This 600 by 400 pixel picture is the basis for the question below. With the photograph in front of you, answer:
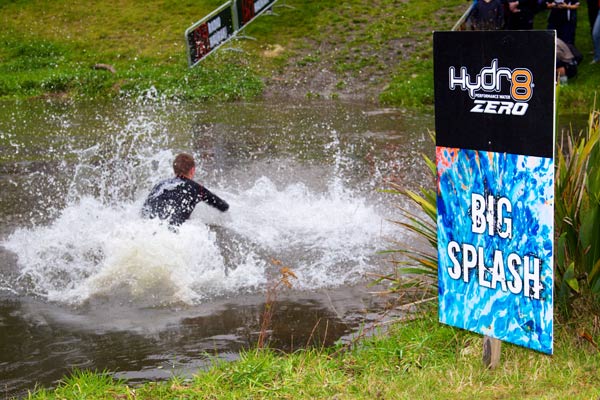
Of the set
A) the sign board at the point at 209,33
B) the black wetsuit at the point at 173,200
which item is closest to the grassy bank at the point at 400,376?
the black wetsuit at the point at 173,200

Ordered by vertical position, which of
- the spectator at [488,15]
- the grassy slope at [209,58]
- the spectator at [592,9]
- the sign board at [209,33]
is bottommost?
the grassy slope at [209,58]

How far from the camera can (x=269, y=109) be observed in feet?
59.9

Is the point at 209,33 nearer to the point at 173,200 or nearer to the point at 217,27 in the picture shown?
the point at 217,27

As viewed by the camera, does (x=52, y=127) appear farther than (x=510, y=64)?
Yes

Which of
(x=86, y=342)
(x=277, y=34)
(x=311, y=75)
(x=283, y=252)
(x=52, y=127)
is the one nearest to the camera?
(x=86, y=342)

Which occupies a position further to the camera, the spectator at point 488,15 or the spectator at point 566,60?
the spectator at point 488,15

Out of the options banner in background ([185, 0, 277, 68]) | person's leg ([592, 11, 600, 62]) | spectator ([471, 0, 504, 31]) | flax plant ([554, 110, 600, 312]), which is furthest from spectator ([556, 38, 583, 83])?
flax plant ([554, 110, 600, 312])

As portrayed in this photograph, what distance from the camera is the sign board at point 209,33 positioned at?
1997 centimetres

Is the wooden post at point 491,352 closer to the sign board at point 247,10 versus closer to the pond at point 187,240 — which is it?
the pond at point 187,240

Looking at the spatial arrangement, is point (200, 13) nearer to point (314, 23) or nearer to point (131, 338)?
point (314, 23)

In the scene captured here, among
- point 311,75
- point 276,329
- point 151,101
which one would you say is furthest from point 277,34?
point 276,329

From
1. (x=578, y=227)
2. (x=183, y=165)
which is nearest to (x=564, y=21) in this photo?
(x=183, y=165)

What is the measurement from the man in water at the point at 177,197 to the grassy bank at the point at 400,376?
10.5ft

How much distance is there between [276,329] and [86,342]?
1579 millimetres
